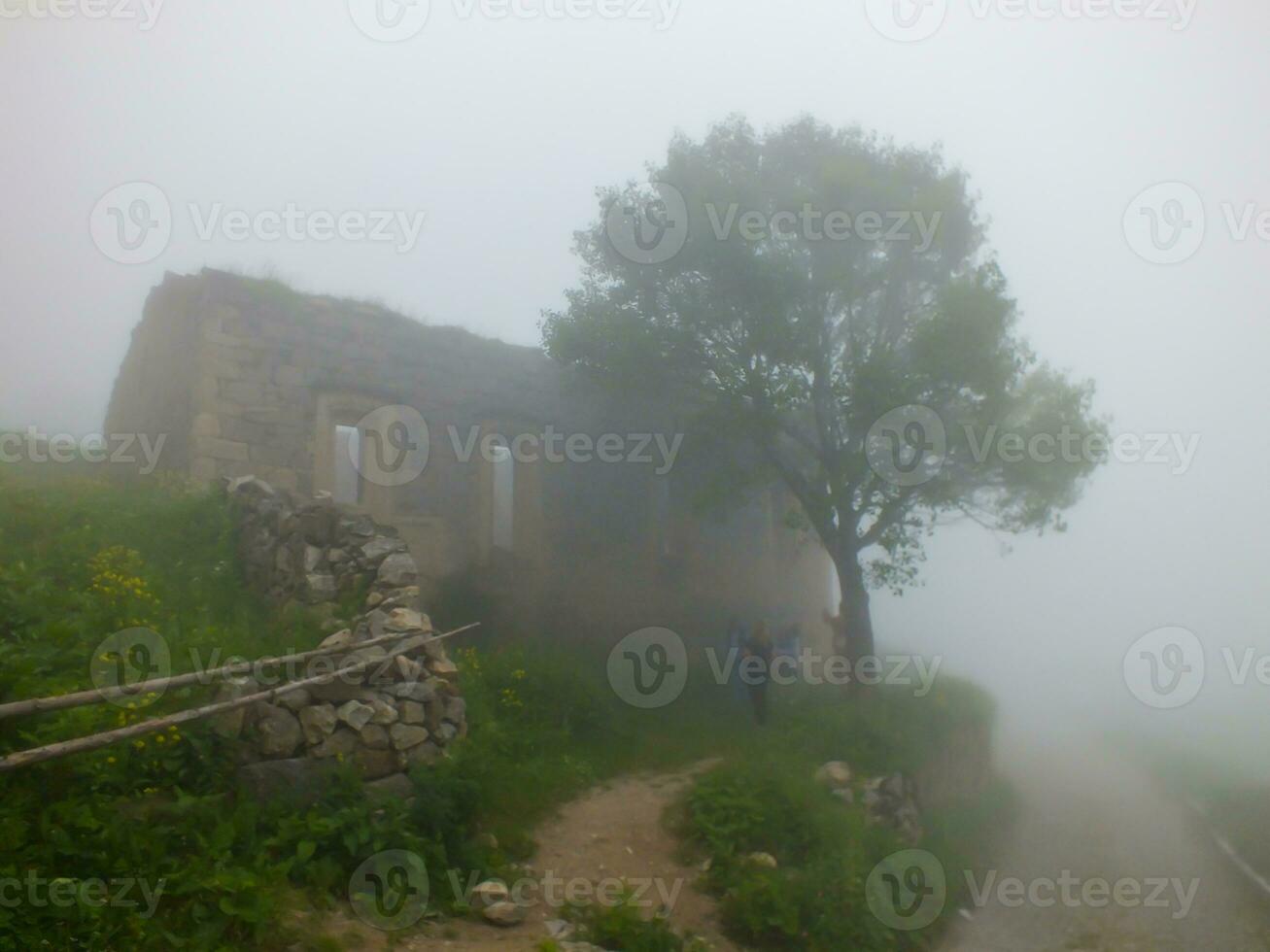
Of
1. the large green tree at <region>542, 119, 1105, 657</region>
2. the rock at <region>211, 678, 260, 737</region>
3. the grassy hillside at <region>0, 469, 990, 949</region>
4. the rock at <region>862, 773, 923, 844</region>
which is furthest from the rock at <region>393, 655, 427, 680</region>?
the large green tree at <region>542, 119, 1105, 657</region>

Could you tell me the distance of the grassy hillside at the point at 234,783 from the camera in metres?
5.43

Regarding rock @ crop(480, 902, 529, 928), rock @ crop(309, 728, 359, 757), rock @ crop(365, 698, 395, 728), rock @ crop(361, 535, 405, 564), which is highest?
rock @ crop(361, 535, 405, 564)

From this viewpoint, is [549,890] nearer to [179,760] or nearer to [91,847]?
[179,760]

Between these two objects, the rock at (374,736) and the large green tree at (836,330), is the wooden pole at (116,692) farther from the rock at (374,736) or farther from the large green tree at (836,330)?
the large green tree at (836,330)

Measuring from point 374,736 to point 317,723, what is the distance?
0.47m

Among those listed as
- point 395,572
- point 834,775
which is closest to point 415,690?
point 395,572

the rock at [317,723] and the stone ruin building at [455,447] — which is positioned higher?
the stone ruin building at [455,447]

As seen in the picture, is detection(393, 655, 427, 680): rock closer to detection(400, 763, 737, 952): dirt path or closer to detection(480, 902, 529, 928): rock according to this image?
detection(400, 763, 737, 952): dirt path

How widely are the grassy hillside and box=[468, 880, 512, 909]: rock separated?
0.19 meters

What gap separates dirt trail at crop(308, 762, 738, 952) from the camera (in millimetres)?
6430

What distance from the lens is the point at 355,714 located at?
740 centimetres

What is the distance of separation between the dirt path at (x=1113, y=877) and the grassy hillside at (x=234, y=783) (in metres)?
1.42

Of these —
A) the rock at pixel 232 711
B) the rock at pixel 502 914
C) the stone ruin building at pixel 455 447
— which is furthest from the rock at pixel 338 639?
the stone ruin building at pixel 455 447

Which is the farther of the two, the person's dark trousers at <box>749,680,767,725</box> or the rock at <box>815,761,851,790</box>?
the person's dark trousers at <box>749,680,767,725</box>
